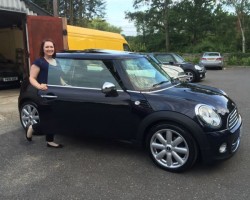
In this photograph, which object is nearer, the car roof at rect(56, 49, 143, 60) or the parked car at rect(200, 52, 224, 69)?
the car roof at rect(56, 49, 143, 60)

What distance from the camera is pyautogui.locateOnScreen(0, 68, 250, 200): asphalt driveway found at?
3.67 metres

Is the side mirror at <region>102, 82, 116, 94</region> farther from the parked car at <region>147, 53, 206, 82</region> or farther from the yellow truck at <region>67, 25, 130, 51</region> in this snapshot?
the parked car at <region>147, 53, 206, 82</region>

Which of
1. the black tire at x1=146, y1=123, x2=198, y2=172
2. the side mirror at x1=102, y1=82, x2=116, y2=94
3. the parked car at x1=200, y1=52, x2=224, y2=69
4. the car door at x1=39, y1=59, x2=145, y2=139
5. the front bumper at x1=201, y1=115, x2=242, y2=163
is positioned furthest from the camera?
the parked car at x1=200, y1=52, x2=224, y2=69

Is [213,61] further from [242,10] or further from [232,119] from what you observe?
[232,119]

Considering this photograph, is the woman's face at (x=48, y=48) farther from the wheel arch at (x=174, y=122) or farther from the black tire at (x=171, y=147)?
the black tire at (x=171, y=147)

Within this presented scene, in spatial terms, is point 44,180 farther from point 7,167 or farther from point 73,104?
point 73,104

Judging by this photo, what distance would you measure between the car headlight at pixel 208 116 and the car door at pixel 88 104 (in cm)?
80

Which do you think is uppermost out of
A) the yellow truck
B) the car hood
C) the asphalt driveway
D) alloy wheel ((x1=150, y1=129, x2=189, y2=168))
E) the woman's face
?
the yellow truck

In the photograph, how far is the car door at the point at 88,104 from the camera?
4.50 metres

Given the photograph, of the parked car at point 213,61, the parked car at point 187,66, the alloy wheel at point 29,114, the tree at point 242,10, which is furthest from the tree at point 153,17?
the alloy wheel at point 29,114

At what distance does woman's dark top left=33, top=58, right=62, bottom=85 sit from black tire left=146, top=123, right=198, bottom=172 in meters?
1.76

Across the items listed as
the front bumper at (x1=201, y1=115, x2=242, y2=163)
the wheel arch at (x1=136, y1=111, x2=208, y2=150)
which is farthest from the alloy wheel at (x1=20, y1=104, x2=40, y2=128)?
the front bumper at (x1=201, y1=115, x2=242, y2=163)

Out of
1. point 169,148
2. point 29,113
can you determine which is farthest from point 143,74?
point 29,113

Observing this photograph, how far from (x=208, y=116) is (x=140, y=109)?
0.88 meters
